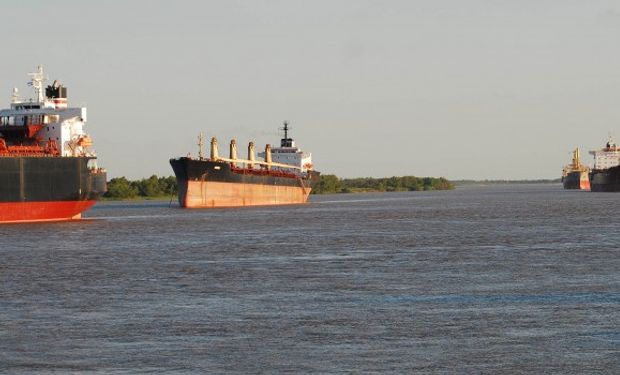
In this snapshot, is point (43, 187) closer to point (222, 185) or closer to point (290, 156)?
point (222, 185)

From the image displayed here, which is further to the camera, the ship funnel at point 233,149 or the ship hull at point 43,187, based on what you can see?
the ship funnel at point 233,149

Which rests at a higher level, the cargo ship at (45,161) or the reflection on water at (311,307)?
the cargo ship at (45,161)

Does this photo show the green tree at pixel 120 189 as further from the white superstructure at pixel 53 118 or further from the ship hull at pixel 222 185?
the white superstructure at pixel 53 118

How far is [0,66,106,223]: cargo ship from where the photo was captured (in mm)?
71375

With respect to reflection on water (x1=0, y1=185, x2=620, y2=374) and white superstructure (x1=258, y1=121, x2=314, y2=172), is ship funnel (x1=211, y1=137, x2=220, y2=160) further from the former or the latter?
reflection on water (x1=0, y1=185, x2=620, y2=374)

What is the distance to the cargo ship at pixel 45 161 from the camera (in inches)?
2810

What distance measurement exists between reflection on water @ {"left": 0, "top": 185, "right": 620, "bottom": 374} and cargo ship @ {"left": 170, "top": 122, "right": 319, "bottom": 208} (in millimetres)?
57295

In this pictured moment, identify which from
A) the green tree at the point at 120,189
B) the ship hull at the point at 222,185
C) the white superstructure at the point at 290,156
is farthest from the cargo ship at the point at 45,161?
the green tree at the point at 120,189

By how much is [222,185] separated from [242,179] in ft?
21.1

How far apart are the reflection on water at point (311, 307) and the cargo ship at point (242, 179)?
5729 cm

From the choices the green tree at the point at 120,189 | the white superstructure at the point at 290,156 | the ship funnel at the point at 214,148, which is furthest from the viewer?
the green tree at the point at 120,189

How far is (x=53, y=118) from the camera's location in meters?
82.0

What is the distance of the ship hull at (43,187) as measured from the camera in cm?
7088

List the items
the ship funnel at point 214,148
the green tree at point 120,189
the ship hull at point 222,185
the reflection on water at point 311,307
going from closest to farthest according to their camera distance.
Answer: the reflection on water at point 311,307 → the ship hull at point 222,185 → the ship funnel at point 214,148 → the green tree at point 120,189
